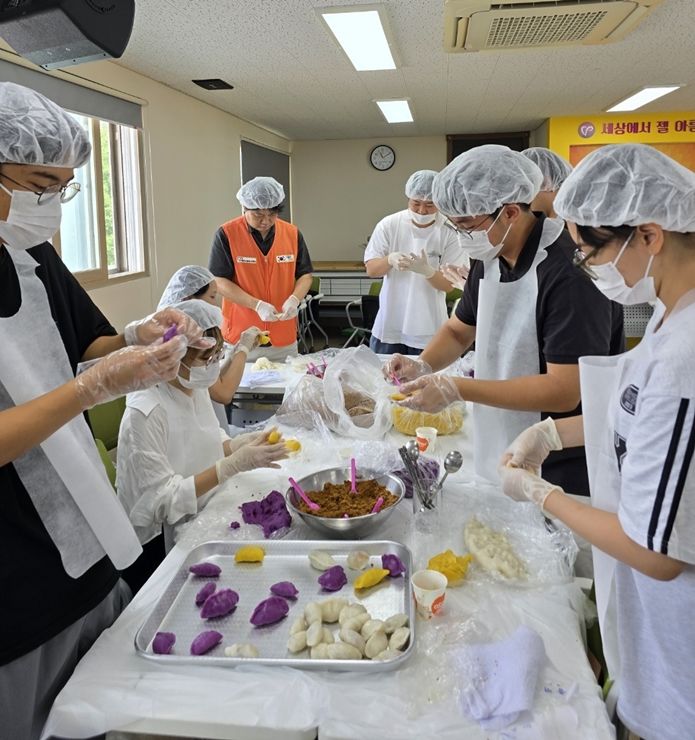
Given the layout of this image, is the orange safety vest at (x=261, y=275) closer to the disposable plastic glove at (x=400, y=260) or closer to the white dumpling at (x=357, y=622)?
the disposable plastic glove at (x=400, y=260)

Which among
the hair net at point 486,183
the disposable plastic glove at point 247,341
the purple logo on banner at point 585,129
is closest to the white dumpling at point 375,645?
the hair net at point 486,183

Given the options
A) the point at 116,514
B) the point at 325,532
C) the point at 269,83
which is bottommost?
the point at 325,532

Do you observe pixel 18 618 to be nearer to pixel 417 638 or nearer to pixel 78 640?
pixel 78 640

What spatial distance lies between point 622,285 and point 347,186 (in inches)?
329

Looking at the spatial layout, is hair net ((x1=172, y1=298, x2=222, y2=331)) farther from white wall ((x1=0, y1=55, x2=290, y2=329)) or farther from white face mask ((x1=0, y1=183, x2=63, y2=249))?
white wall ((x1=0, y1=55, x2=290, y2=329))

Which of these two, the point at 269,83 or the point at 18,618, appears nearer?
the point at 18,618

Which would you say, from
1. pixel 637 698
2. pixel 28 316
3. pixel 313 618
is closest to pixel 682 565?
pixel 637 698

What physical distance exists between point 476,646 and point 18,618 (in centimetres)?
86

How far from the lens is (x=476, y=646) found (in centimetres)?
110

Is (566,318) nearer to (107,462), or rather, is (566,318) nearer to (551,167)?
(107,462)

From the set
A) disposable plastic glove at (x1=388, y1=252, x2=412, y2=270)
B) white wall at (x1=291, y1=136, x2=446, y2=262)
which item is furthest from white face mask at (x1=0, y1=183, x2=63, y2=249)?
white wall at (x1=291, y1=136, x2=446, y2=262)

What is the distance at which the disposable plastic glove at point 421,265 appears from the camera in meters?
3.59

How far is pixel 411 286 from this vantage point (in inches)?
147

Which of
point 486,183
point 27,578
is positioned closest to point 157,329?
point 27,578
